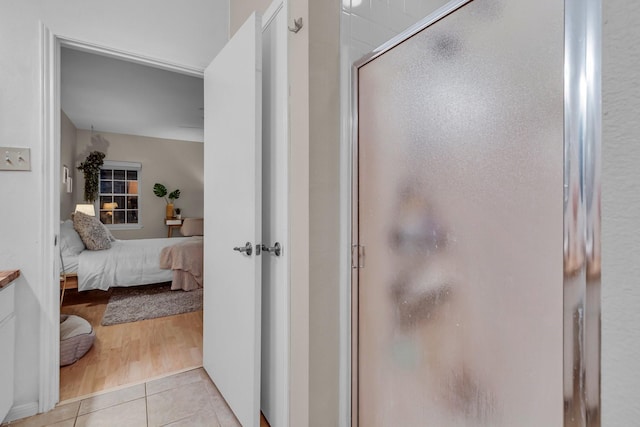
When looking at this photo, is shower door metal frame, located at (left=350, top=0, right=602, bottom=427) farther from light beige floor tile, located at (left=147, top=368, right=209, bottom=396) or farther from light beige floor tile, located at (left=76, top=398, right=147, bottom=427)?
light beige floor tile, located at (left=147, top=368, right=209, bottom=396)

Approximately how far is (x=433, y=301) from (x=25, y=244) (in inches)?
79.3

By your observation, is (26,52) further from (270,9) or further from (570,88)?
(570,88)

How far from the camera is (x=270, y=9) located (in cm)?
147

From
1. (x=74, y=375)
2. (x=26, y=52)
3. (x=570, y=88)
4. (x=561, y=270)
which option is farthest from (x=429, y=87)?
(x=74, y=375)

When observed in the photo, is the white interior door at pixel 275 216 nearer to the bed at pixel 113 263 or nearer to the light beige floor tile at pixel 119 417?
the light beige floor tile at pixel 119 417

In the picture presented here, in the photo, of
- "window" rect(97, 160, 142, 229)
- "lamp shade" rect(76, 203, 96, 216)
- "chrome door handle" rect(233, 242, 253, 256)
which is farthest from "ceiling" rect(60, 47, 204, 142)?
"chrome door handle" rect(233, 242, 253, 256)

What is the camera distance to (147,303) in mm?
3459

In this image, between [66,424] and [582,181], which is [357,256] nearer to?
[582,181]

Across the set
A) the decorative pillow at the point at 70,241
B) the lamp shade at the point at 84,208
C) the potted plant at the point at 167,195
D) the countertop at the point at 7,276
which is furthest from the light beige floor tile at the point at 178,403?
the potted plant at the point at 167,195

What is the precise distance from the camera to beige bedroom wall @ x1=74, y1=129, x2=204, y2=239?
5785 millimetres

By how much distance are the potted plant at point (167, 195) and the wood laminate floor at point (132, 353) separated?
3.44m

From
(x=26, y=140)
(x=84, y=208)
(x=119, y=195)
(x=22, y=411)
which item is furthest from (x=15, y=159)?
(x=119, y=195)

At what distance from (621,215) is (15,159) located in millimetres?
2301

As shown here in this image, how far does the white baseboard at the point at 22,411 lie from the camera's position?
1.58 metres
